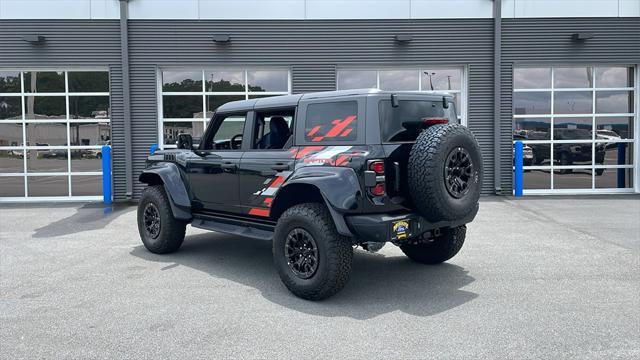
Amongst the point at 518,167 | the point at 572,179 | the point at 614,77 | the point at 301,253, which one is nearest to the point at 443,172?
the point at 301,253

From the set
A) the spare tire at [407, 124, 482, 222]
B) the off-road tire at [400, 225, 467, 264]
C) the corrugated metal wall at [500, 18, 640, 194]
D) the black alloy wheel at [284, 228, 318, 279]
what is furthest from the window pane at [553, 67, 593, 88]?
the black alloy wheel at [284, 228, 318, 279]

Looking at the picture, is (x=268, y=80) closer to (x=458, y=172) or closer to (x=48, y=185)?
(x=48, y=185)

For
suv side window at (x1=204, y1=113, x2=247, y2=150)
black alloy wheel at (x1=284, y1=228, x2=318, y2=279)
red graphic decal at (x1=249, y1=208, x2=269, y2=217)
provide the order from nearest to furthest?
black alloy wheel at (x1=284, y1=228, x2=318, y2=279)
red graphic decal at (x1=249, y1=208, x2=269, y2=217)
suv side window at (x1=204, y1=113, x2=247, y2=150)

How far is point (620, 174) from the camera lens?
13.2 m

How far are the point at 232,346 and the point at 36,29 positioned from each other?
1137cm

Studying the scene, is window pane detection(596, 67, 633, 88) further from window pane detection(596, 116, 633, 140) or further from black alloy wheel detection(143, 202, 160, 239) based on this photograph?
black alloy wheel detection(143, 202, 160, 239)

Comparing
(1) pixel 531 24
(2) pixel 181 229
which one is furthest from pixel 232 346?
(1) pixel 531 24

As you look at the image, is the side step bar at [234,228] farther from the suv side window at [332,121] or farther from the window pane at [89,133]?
the window pane at [89,133]

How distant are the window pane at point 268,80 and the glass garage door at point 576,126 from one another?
18.8ft

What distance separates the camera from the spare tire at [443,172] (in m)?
4.55

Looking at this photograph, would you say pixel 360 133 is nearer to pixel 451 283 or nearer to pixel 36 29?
pixel 451 283

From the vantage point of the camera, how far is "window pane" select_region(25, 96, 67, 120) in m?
12.6

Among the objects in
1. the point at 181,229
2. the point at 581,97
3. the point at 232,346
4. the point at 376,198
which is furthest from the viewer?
the point at 581,97

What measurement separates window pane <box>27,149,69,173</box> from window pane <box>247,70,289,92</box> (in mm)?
4879
